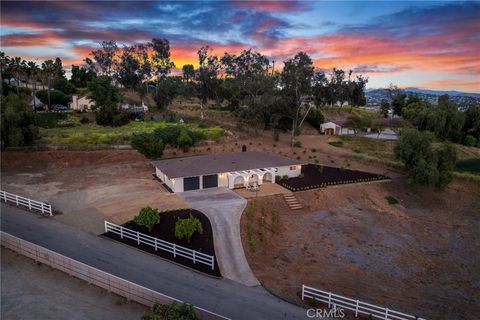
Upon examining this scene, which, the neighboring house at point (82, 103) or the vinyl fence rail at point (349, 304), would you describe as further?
the neighboring house at point (82, 103)

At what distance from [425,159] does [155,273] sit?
29.0m

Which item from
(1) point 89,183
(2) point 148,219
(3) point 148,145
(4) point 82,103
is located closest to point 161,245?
(2) point 148,219

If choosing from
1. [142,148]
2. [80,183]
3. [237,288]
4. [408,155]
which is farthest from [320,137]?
[237,288]

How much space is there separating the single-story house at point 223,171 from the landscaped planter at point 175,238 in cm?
601

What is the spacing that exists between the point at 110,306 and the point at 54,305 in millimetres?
2697

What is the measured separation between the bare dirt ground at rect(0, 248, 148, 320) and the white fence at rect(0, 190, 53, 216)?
7.73 metres

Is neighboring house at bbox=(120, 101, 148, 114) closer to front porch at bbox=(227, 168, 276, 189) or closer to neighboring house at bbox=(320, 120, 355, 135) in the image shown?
neighboring house at bbox=(320, 120, 355, 135)

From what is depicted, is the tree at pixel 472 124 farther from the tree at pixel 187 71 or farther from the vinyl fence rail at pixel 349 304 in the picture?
the tree at pixel 187 71

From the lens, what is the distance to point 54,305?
16.0 m

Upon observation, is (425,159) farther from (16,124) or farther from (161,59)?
(161,59)

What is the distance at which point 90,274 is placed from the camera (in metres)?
17.4

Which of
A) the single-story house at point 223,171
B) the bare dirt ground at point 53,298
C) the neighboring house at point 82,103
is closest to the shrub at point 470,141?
the single-story house at point 223,171

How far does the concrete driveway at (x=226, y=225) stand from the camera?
1925 cm

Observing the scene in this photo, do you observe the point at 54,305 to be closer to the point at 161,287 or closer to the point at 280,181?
the point at 161,287
